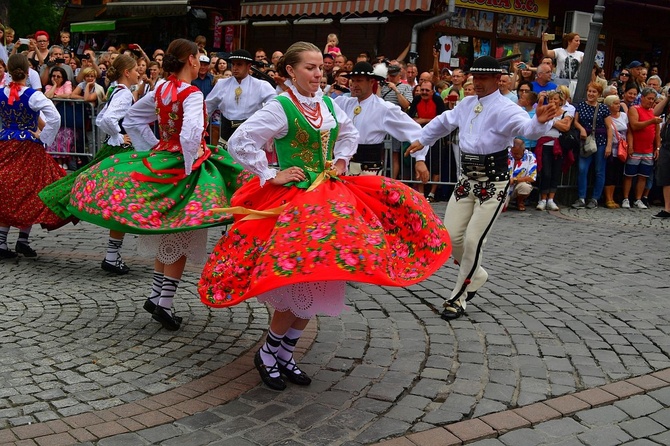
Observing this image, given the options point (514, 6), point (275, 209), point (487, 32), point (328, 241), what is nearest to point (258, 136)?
point (275, 209)

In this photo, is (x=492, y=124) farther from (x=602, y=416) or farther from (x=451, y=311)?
(x=602, y=416)

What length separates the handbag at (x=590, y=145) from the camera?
41.1 ft

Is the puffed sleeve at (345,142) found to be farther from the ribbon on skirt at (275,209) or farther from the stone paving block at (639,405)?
the stone paving block at (639,405)

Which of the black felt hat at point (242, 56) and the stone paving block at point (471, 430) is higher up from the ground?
the black felt hat at point (242, 56)

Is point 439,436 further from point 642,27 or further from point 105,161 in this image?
point 642,27

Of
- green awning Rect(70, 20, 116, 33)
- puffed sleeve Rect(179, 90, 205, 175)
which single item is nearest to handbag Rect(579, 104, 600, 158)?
puffed sleeve Rect(179, 90, 205, 175)

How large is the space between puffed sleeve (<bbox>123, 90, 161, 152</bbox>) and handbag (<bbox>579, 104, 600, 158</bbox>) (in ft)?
26.8

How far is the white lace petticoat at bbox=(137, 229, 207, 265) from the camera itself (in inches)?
219

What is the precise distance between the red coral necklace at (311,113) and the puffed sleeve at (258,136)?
A: 4.3 inches

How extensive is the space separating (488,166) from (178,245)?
2.39 meters

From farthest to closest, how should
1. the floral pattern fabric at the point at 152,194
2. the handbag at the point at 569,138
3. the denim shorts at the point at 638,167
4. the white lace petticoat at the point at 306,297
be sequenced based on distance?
the denim shorts at the point at 638,167 < the handbag at the point at 569,138 < the floral pattern fabric at the point at 152,194 < the white lace petticoat at the point at 306,297

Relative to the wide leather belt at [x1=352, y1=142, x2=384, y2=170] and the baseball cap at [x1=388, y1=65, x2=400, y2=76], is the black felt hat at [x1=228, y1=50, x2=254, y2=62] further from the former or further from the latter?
the baseball cap at [x1=388, y1=65, x2=400, y2=76]

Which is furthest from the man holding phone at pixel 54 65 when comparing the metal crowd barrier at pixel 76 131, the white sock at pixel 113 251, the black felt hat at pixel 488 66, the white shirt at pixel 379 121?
the black felt hat at pixel 488 66

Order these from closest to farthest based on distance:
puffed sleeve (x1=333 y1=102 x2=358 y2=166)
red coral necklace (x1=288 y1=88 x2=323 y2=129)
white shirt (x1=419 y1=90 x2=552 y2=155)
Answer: red coral necklace (x1=288 y1=88 x2=323 y2=129) → puffed sleeve (x1=333 y1=102 x2=358 y2=166) → white shirt (x1=419 y1=90 x2=552 y2=155)
